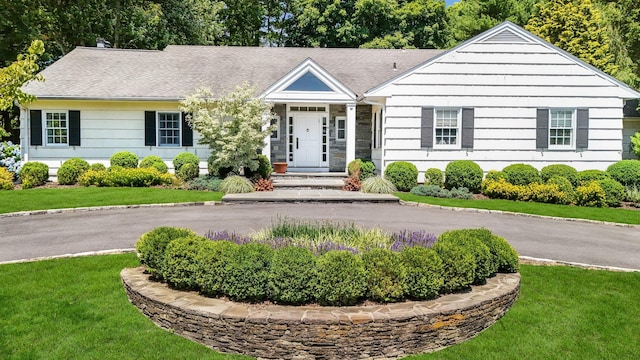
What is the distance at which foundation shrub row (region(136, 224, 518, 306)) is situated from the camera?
16.8 feet

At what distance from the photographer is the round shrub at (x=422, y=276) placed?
17.2ft

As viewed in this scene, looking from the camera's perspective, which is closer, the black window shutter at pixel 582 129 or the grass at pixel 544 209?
the grass at pixel 544 209

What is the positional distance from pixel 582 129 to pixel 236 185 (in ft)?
40.7

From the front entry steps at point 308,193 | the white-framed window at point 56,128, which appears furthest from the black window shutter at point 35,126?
the front entry steps at point 308,193

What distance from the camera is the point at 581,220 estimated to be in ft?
38.4

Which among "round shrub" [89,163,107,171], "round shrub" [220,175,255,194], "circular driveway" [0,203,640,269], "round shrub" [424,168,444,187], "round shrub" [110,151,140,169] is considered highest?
"round shrub" [110,151,140,169]

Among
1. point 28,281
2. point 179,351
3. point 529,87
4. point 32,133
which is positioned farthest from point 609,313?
point 32,133

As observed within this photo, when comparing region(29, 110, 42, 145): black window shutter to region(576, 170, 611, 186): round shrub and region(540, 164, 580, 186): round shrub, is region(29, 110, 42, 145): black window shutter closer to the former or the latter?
region(540, 164, 580, 186): round shrub

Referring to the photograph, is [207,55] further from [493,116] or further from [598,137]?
[598,137]

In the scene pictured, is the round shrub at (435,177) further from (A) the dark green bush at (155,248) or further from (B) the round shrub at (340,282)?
(B) the round shrub at (340,282)

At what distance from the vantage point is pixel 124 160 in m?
17.7

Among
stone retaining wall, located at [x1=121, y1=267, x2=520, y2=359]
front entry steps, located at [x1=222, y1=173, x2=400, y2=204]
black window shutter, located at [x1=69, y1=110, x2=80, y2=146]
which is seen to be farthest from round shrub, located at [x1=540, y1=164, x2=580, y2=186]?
black window shutter, located at [x1=69, y1=110, x2=80, y2=146]

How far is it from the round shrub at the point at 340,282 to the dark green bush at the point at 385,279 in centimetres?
9

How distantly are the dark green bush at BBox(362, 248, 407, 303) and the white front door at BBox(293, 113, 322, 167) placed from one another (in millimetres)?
14825
